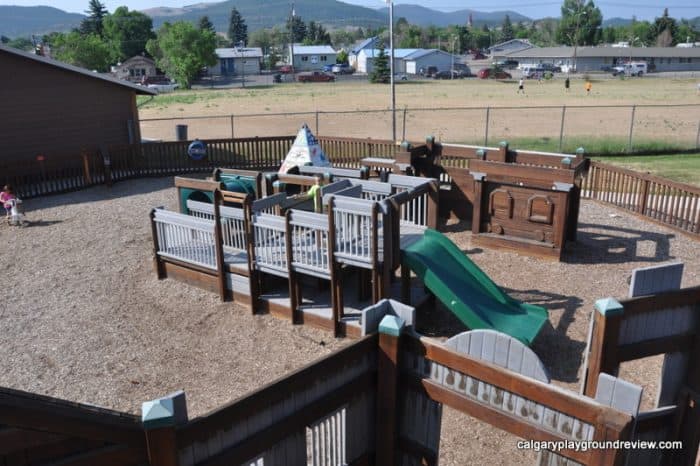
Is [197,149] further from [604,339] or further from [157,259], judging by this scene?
[604,339]

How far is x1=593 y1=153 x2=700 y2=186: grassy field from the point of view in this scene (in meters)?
18.9

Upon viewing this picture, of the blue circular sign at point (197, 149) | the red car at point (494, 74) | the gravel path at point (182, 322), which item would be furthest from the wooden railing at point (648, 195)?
the red car at point (494, 74)

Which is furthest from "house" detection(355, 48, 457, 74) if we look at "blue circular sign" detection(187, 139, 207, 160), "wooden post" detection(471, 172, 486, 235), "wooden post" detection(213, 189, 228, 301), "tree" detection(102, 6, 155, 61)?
"wooden post" detection(213, 189, 228, 301)

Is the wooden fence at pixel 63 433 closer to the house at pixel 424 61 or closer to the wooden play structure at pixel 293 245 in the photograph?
the wooden play structure at pixel 293 245

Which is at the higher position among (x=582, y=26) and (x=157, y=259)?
(x=582, y=26)

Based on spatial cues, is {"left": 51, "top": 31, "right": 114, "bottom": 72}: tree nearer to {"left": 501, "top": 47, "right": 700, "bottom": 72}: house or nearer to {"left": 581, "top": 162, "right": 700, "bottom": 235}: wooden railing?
{"left": 501, "top": 47, "right": 700, "bottom": 72}: house

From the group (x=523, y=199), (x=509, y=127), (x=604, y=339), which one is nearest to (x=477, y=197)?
(x=523, y=199)

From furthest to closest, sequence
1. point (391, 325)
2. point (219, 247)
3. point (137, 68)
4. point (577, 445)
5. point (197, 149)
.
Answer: point (137, 68), point (197, 149), point (219, 247), point (391, 325), point (577, 445)

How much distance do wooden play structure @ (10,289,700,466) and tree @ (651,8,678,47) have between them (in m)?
156

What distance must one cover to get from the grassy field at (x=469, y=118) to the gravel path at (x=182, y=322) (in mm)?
12211

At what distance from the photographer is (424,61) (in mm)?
106062

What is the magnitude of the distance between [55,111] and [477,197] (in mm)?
14945

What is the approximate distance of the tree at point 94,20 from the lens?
138m

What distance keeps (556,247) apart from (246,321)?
615cm
